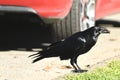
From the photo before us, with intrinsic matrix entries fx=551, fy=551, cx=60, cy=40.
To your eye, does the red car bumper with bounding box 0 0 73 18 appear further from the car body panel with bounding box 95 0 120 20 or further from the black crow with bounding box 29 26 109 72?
the black crow with bounding box 29 26 109 72

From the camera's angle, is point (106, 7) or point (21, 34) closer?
point (106, 7)

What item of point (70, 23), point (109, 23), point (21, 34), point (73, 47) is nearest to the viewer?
point (73, 47)

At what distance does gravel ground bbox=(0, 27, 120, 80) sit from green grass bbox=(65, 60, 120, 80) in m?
0.33

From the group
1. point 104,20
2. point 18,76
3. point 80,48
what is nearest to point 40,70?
point 18,76

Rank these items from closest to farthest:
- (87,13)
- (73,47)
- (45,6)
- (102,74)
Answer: (73,47) → (102,74) → (45,6) → (87,13)

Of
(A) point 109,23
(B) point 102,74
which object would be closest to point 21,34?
(A) point 109,23

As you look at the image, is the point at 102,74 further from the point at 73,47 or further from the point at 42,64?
the point at 42,64

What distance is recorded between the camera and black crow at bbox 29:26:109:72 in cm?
472

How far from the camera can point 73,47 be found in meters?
4.80

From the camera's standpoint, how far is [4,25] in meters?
8.27

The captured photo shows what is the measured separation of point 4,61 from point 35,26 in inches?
84.3

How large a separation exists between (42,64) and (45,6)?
0.82 metres

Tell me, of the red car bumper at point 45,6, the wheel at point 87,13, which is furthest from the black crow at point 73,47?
the wheel at point 87,13

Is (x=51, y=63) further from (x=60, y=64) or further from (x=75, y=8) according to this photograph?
(x=75, y=8)
